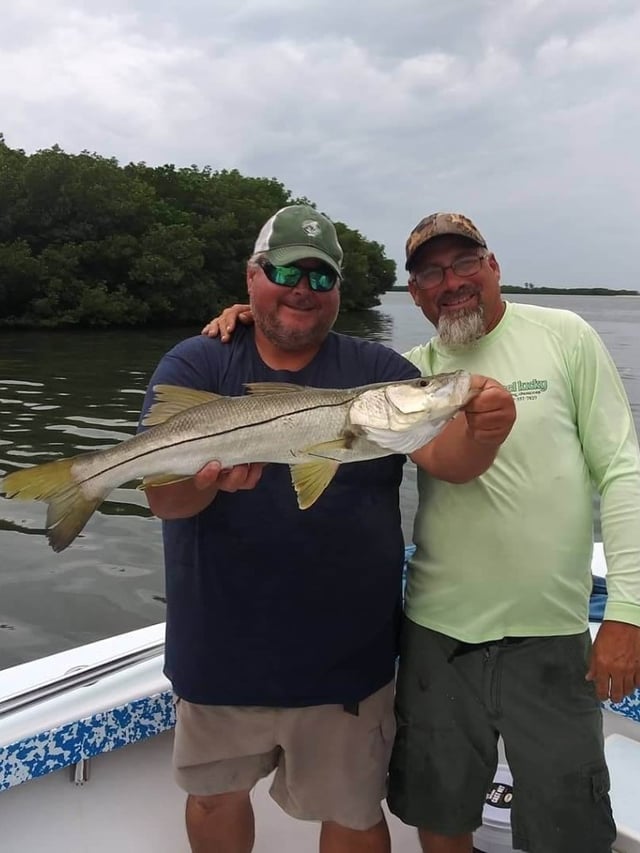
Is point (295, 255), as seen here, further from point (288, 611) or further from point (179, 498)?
point (288, 611)

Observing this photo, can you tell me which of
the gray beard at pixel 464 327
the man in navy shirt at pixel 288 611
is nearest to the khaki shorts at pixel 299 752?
the man in navy shirt at pixel 288 611

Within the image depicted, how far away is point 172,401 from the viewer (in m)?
2.46

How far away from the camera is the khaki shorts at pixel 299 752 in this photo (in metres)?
2.50

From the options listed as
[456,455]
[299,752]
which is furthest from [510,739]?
[456,455]

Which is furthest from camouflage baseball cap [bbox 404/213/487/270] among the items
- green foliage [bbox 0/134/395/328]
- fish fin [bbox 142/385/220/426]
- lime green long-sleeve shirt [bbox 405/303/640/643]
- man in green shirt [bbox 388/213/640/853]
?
green foliage [bbox 0/134/395/328]

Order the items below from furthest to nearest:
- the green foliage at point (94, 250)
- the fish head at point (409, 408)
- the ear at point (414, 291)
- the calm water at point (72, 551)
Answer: the green foliage at point (94, 250) → the calm water at point (72, 551) → the ear at point (414, 291) → the fish head at point (409, 408)

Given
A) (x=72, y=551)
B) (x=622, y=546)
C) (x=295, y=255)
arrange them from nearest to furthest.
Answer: (x=622, y=546) → (x=295, y=255) → (x=72, y=551)

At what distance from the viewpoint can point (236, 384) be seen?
265 cm

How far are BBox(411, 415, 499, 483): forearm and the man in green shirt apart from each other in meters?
0.16

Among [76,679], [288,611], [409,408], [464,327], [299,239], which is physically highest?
[299,239]

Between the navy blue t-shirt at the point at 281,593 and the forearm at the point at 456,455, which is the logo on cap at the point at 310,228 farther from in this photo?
the forearm at the point at 456,455

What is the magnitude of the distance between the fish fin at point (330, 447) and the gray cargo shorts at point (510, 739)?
2.60 ft

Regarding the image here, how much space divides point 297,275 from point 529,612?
4.58 feet

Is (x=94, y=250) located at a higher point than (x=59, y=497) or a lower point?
higher
